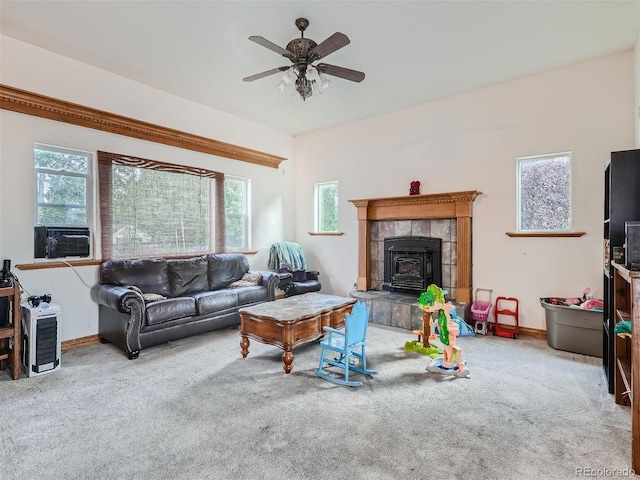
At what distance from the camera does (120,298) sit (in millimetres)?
3316

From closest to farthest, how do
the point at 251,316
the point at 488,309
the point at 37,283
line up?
the point at 251,316
the point at 37,283
the point at 488,309

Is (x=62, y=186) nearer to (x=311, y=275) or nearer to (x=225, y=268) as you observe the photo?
(x=225, y=268)

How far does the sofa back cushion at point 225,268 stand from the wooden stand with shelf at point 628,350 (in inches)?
169

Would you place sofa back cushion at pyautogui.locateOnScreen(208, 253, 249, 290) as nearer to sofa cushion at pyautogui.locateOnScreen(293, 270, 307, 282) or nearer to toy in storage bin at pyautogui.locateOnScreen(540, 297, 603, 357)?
sofa cushion at pyautogui.locateOnScreen(293, 270, 307, 282)

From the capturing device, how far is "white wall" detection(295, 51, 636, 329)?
3.68 meters

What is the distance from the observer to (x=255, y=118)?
5.54 meters

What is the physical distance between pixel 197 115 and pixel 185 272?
2.34 meters

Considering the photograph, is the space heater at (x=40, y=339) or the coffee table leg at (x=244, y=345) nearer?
the space heater at (x=40, y=339)

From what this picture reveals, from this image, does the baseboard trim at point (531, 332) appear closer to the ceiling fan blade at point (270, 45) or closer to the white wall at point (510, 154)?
the white wall at point (510, 154)

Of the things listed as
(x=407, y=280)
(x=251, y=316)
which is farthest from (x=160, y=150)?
(x=407, y=280)

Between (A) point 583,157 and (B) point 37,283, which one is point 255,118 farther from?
(A) point 583,157

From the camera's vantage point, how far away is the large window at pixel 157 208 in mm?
4020

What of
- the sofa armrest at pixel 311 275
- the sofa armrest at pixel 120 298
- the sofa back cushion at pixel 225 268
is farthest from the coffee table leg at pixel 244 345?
the sofa armrest at pixel 311 275

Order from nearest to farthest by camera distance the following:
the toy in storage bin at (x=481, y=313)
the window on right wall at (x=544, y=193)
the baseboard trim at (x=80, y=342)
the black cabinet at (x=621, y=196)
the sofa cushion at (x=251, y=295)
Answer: the black cabinet at (x=621, y=196) → the baseboard trim at (x=80, y=342) → the window on right wall at (x=544, y=193) → the toy in storage bin at (x=481, y=313) → the sofa cushion at (x=251, y=295)
